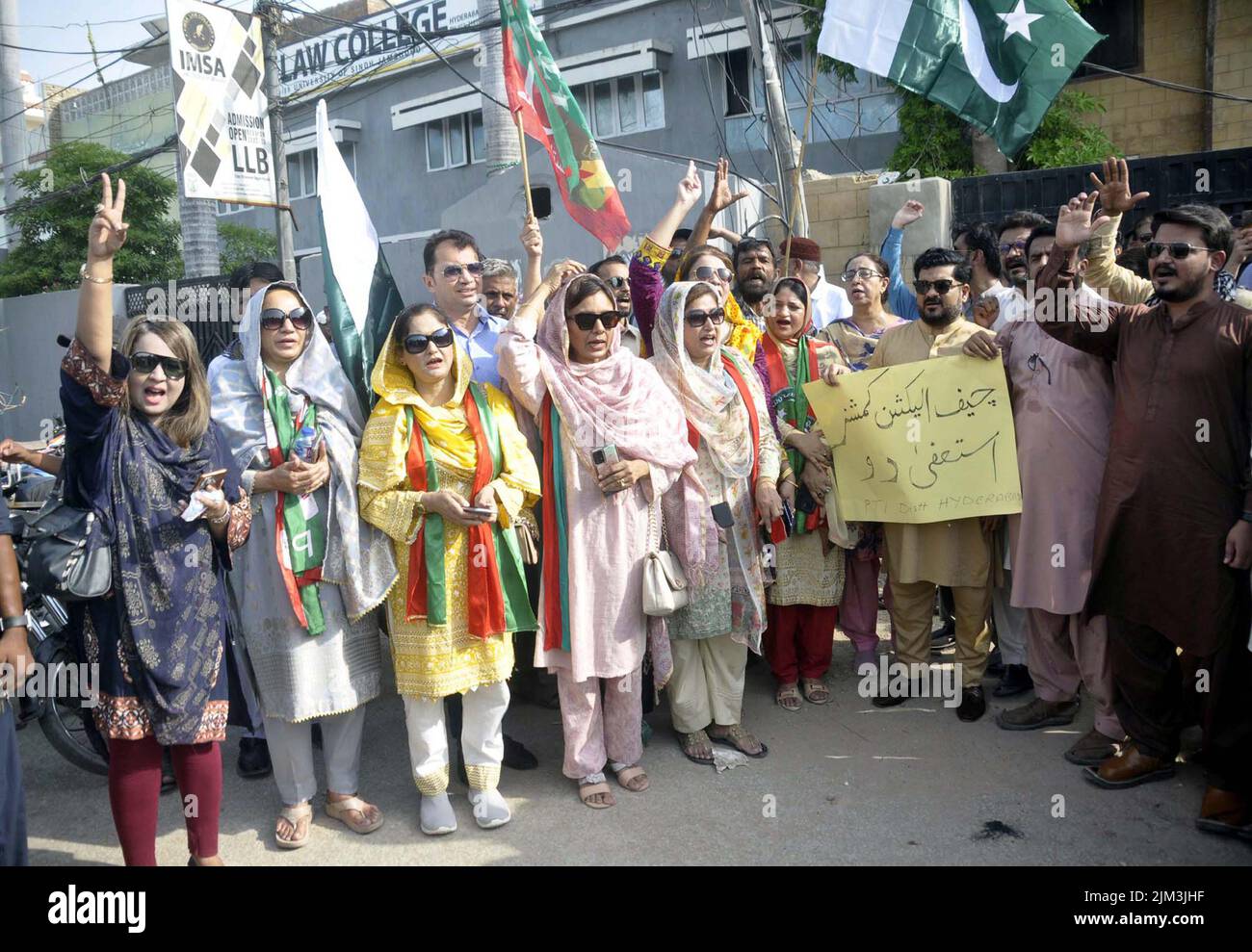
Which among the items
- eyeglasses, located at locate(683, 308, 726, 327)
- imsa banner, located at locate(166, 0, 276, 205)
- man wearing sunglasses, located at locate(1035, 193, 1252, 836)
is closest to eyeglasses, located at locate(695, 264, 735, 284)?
eyeglasses, located at locate(683, 308, 726, 327)

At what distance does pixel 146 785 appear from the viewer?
3006 millimetres

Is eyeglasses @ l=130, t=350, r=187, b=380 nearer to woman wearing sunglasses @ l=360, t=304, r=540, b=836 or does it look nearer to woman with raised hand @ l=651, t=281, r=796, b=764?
woman wearing sunglasses @ l=360, t=304, r=540, b=836

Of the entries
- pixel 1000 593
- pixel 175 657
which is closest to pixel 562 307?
pixel 175 657

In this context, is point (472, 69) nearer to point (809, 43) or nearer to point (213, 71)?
point (809, 43)

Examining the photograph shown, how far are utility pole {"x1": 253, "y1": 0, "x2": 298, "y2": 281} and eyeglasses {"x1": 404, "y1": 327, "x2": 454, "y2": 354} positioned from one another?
8037mm

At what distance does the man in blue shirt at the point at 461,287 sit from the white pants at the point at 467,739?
1298 millimetres

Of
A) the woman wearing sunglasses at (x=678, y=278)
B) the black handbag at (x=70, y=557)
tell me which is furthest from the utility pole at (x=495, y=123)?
the black handbag at (x=70, y=557)

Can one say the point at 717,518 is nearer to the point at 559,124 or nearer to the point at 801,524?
the point at 801,524

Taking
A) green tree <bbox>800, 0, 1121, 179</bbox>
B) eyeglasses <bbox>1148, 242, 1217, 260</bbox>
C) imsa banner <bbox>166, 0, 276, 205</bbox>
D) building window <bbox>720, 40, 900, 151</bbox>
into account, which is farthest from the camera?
building window <bbox>720, 40, 900, 151</bbox>

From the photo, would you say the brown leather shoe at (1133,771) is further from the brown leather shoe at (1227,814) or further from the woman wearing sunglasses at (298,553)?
the woman wearing sunglasses at (298,553)

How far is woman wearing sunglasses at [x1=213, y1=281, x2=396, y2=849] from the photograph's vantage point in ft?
11.2

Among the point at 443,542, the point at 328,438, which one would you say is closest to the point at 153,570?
the point at 328,438

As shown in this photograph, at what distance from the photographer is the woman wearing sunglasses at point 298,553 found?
342 centimetres

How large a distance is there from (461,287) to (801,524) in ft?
6.03
